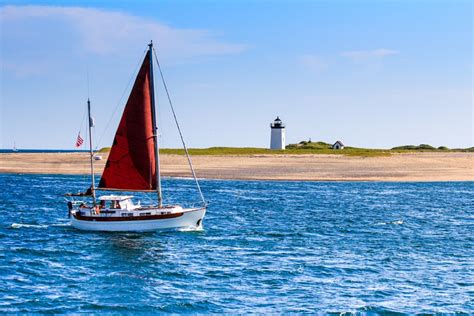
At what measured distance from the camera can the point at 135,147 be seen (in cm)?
3838

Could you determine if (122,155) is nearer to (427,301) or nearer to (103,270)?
(103,270)

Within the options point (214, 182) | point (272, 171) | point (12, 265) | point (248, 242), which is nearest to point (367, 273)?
point (248, 242)

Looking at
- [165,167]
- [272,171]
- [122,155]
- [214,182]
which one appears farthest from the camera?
[165,167]

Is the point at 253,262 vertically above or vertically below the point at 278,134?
below

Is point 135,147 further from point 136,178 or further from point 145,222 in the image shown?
point 145,222

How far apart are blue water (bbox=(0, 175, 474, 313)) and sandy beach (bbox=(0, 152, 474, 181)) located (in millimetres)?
31475

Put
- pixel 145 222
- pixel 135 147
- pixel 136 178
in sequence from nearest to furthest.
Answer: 1. pixel 145 222
2. pixel 135 147
3. pixel 136 178

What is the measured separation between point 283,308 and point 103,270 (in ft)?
30.4

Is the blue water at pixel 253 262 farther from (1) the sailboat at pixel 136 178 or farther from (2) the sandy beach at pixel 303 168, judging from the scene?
(2) the sandy beach at pixel 303 168

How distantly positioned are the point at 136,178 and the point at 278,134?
113 meters

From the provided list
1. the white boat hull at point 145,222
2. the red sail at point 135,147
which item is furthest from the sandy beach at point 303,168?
the white boat hull at point 145,222

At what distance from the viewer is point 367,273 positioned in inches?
1024

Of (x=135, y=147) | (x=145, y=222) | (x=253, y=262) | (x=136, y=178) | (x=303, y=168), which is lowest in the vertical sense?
(x=253, y=262)

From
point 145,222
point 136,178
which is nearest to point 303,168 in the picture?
point 136,178
